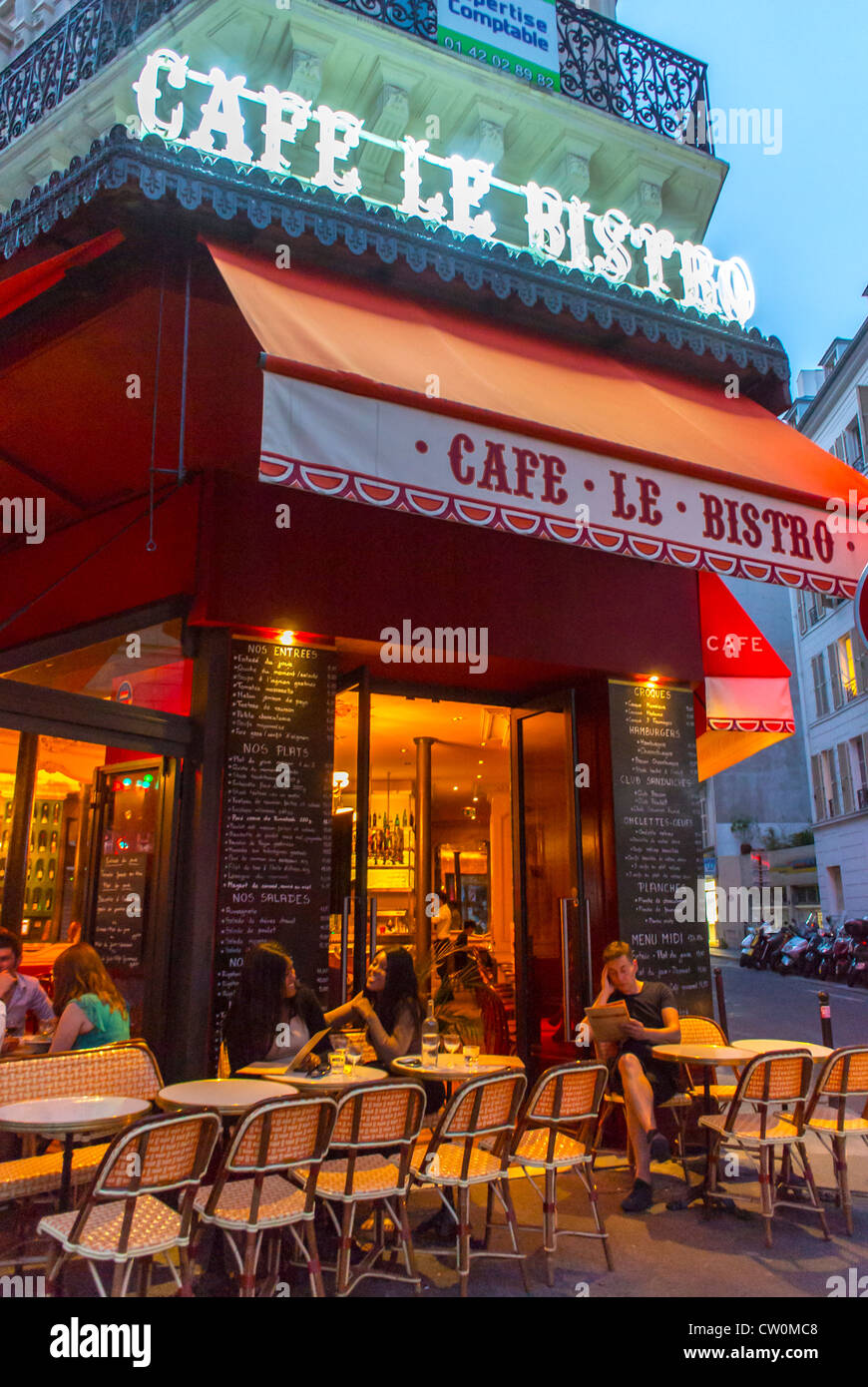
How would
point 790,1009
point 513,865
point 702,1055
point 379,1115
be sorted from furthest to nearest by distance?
1. point 790,1009
2. point 513,865
3. point 702,1055
4. point 379,1115

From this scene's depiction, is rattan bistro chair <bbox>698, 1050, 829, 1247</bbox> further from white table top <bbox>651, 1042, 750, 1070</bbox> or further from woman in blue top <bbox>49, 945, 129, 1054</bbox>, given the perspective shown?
woman in blue top <bbox>49, 945, 129, 1054</bbox>

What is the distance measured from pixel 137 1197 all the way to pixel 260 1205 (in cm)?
52

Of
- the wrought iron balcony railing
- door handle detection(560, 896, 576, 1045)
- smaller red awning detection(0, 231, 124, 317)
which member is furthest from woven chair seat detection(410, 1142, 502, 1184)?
the wrought iron balcony railing

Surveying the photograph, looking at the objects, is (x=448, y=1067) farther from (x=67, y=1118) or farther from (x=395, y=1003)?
(x=67, y=1118)

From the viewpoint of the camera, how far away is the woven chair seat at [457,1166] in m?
4.19

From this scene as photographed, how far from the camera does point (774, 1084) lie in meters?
5.05

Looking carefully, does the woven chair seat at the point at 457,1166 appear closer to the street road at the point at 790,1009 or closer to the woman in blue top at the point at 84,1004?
the woman in blue top at the point at 84,1004

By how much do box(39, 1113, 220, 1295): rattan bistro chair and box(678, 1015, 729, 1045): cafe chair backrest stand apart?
3956mm

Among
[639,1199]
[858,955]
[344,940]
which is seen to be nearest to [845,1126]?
[639,1199]

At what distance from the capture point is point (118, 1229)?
11.3ft

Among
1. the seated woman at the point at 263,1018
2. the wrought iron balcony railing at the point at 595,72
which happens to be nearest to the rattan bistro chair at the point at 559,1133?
the seated woman at the point at 263,1018

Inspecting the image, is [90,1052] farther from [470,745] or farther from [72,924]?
[470,745]

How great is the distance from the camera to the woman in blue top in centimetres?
502

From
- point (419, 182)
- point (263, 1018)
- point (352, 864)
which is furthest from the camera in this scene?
point (352, 864)
